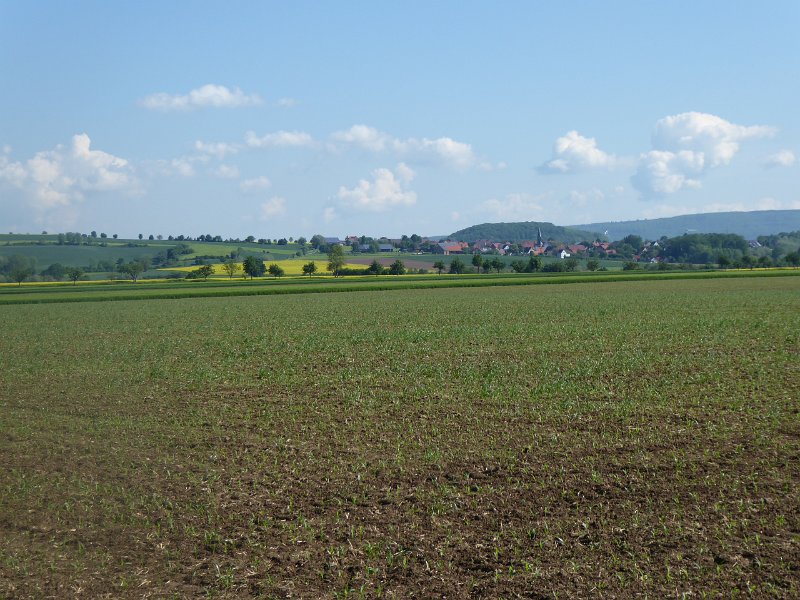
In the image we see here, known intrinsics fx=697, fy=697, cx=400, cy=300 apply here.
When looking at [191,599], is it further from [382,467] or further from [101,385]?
[101,385]

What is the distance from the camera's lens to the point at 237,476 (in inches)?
531

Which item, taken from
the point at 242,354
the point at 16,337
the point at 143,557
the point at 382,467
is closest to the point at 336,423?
the point at 382,467

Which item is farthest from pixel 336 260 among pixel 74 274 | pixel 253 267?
pixel 74 274

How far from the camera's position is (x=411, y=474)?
1312cm

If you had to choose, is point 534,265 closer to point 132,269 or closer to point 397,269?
point 397,269

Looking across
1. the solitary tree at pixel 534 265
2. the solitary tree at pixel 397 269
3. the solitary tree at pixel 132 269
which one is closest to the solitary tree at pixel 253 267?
the solitary tree at pixel 132 269

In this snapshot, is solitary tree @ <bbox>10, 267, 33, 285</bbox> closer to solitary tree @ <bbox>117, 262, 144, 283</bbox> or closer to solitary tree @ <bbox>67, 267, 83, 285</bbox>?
solitary tree @ <bbox>67, 267, 83, 285</bbox>

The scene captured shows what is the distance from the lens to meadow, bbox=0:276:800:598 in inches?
372

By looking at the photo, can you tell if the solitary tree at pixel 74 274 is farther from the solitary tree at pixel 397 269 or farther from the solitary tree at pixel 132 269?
the solitary tree at pixel 397 269

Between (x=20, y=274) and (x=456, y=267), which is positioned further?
(x=456, y=267)

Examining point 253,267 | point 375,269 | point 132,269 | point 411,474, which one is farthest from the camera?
point 375,269

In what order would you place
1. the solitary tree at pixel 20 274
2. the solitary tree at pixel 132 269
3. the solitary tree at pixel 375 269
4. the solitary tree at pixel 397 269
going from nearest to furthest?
the solitary tree at pixel 20 274, the solitary tree at pixel 132 269, the solitary tree at pixel 375 269, the solitary tree at pixel 397 269

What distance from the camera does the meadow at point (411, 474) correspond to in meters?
9.45

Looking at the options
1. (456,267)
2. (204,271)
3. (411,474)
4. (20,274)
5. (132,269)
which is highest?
(132,269)
